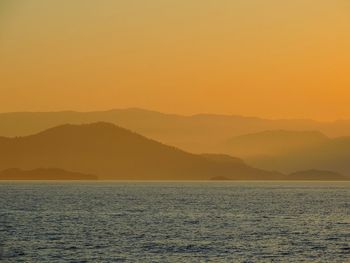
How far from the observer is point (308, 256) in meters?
74.8

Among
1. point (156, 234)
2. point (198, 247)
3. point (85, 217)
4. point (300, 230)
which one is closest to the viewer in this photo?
point (198, 247)

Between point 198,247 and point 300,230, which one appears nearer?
point 198,247

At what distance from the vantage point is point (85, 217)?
4887 inches

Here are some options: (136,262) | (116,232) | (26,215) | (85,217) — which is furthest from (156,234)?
(26,215)

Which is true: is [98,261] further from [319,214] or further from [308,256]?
[319,214]

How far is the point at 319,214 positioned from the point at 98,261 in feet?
232

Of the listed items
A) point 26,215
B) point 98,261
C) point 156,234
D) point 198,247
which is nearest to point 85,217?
point 26,215

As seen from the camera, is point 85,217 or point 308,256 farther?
point 85,217

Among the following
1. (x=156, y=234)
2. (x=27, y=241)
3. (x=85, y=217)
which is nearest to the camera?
(x=27, y=241)

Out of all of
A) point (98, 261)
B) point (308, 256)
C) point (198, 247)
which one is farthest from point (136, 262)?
point (308, 256)

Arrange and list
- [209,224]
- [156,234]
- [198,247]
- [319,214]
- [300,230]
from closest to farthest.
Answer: [198,247] < [156,234] < [300,230] < [209,224] < [319,214]

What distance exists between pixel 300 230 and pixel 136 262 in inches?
1432

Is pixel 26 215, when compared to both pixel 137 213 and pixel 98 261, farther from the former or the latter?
pixel 98 261

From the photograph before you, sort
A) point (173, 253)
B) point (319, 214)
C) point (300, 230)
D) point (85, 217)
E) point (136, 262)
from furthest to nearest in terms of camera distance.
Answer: point (319, 214)
point (85, 217)
point (300, 230)
point (173, 253)
point (136, 262)
